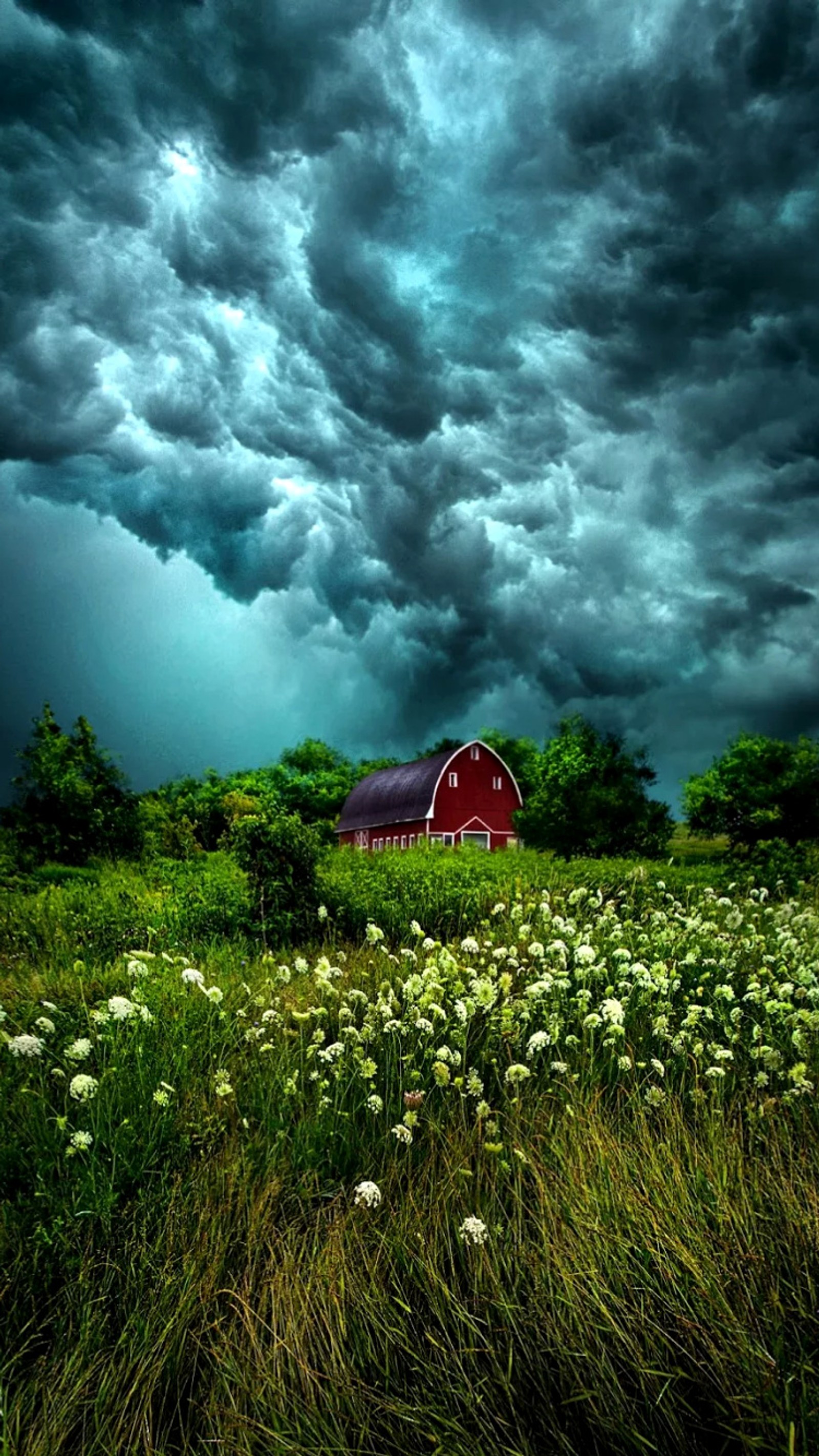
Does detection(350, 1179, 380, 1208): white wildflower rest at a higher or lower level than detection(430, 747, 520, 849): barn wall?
lower

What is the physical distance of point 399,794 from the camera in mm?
42625

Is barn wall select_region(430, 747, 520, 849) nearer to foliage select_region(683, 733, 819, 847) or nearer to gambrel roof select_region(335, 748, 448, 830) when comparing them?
gambrel roof select_region(335, 748, 448, 830)

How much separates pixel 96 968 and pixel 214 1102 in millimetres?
3896

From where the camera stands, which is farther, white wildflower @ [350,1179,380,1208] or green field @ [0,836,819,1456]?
white wildflower @ [350,1179,380,1208]

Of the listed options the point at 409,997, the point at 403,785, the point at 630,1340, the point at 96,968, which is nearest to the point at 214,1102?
the point at 409,997

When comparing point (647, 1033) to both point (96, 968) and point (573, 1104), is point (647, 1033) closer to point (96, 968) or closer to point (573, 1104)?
point (573, 1104)

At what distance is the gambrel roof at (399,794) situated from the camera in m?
39.8

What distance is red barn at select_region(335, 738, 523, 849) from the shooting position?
3981 cm

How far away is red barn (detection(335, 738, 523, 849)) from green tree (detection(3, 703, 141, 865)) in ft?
67.9

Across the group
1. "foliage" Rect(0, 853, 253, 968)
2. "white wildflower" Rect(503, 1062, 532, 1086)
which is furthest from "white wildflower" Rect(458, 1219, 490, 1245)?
"foliage" Rect(0, 853, 253, 968)

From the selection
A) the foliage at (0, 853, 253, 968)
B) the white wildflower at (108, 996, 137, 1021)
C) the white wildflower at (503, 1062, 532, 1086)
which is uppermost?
the foliage at (0, 853, 253, 968)

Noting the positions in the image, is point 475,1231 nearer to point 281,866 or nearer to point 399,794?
point 281,866

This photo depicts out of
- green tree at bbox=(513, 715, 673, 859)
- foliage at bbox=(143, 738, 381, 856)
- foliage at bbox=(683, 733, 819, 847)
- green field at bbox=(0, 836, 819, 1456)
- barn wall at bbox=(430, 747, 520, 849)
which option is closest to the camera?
green field at bbox=(0, 836, 819, 1456)

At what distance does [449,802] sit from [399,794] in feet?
10.9
